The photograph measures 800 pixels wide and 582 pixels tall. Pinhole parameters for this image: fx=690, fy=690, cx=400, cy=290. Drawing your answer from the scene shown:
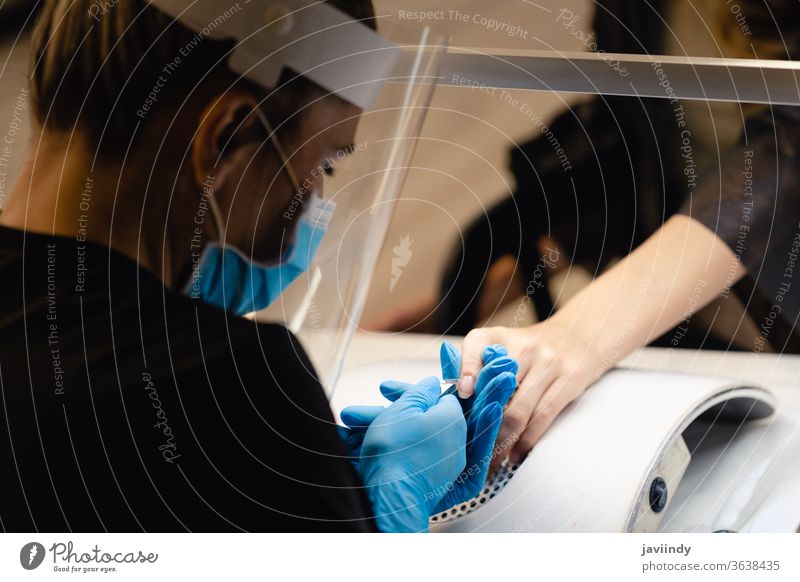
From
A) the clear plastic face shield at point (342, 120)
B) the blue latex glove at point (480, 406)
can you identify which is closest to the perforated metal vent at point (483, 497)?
the blue latex glove at point (480, 406)

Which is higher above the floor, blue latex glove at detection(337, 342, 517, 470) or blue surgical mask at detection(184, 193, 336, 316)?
blue surgical mask at detection(184, 193, 336, 316)

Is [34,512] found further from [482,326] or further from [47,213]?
[482,326]

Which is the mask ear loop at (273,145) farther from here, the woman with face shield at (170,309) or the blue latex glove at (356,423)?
the blue latex glove at (356,423)

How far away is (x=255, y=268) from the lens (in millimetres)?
465

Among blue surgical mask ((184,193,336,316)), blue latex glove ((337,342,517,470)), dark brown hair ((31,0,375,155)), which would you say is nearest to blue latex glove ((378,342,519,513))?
blue latex glove ((337,342,517,470))

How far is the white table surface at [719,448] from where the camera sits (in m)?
0.49

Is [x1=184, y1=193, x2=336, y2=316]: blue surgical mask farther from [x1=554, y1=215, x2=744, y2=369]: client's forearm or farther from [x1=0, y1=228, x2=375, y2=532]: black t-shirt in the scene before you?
[x1=554, y1=215, x2=744, y2=369]: client's forearm

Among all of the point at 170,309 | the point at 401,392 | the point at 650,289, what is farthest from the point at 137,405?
the point at 650,289

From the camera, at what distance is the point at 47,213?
41 centimetres

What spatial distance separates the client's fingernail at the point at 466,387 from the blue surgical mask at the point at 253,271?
14cm

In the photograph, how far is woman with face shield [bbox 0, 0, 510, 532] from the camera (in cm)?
40

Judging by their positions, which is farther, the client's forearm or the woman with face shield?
the client's forearm

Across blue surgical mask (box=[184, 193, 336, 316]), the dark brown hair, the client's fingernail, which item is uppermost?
the dark brown hair

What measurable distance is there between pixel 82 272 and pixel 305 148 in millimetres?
158
